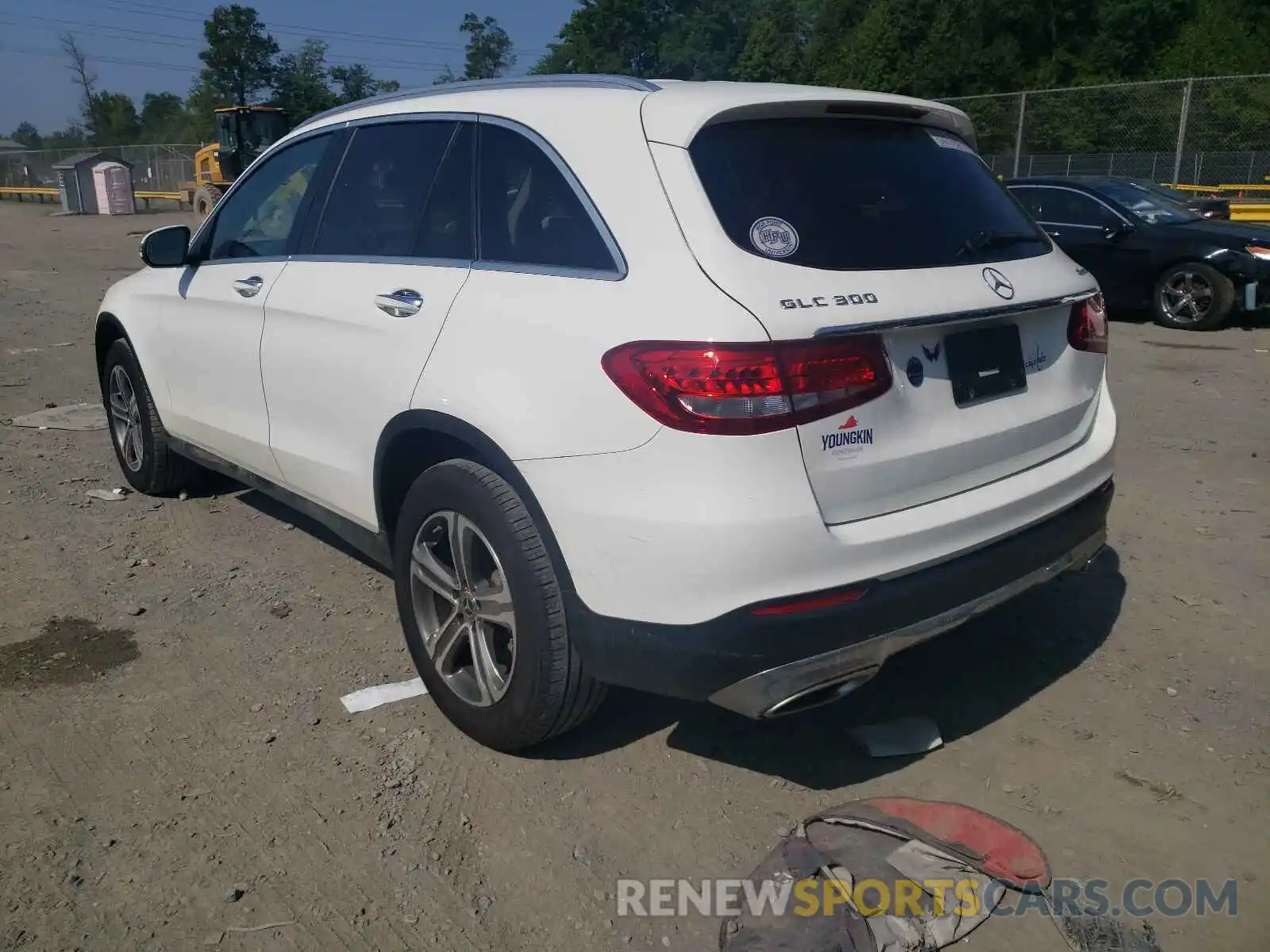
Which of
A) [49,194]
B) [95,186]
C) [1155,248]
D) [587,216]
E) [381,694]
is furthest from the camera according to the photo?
[49,194]

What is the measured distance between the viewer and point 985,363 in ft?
9.43

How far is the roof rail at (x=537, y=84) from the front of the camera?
2.97m

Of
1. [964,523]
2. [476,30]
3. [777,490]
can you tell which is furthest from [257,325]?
[476,30]

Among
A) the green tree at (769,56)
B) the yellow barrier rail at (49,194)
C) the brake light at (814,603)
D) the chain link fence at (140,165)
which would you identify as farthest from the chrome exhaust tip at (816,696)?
the green tree at (769,56)

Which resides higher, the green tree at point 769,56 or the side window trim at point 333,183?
the green tree at point 769,56

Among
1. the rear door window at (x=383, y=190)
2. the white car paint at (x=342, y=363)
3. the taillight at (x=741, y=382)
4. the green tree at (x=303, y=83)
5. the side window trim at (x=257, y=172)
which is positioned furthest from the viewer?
the green tree at (x=303, y=83)

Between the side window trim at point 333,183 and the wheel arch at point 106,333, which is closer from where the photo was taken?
the side window trim at point 333,183

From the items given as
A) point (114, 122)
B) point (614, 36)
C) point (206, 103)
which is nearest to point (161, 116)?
point (114, 122)

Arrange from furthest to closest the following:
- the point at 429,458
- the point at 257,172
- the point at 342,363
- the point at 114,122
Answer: the point at 114,122, the point at 257,172, the point at 342,363, the point at 429,458

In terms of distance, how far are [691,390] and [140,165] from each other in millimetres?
50333

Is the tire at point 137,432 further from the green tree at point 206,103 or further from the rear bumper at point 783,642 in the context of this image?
the green tree at point 206,103

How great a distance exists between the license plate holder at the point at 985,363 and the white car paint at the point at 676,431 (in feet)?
0.18

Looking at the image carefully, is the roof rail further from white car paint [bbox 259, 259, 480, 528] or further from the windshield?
the windshield

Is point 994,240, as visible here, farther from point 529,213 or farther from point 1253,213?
point 1253,213
